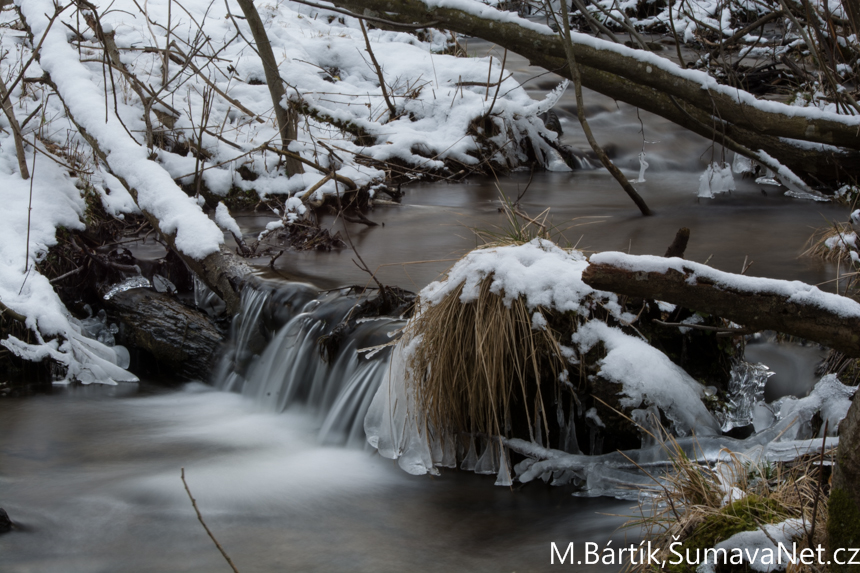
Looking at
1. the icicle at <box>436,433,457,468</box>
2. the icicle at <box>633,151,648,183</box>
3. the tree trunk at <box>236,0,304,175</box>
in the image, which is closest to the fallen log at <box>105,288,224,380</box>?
the icicle at <box>436,433,457,468</box>

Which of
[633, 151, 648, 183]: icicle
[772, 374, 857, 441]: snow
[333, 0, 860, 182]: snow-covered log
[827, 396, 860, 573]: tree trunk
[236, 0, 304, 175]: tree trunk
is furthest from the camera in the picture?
[633, 151, 648, 183]: icicle

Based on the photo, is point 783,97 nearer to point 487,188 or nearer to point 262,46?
point 487,188

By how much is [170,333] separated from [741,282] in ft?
13.6

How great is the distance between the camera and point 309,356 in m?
4.56

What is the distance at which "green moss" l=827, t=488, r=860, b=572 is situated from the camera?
5.94 ft

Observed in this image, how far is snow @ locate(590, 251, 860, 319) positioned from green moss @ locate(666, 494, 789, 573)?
25.8 inches

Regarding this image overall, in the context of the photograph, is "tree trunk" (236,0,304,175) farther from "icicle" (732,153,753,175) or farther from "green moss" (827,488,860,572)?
"green moss" (827,488,860,572)

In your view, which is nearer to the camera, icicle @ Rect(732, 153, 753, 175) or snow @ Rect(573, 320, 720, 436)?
snow @ Rect(573, 320, 720, 436)

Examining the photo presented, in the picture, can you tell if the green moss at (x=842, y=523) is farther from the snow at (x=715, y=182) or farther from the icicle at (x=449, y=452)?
the snow at (x=715, y=182)

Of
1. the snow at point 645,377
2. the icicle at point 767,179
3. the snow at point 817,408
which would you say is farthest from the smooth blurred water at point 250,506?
the icicle at point 767,179

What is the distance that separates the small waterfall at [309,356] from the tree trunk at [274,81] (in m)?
3.05

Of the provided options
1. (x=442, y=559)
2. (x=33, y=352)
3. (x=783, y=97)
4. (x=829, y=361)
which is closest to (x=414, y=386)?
(x=442, y=559)

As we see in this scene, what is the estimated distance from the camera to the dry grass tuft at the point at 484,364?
326 centimetres

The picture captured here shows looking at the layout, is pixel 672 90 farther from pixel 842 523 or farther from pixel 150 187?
pixel 842 523
